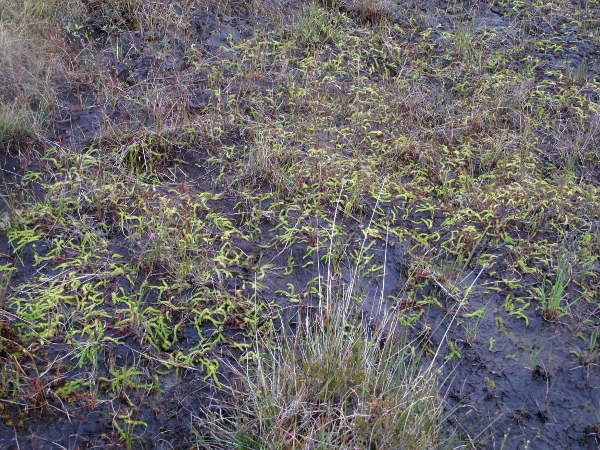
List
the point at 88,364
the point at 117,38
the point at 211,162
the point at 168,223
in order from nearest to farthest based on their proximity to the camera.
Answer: the point at 88,364 → the point at 168,223 → the point at 211,162 → the point at 117,38

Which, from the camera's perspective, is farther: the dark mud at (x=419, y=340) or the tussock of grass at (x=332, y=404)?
the dark mud at (x=419, y=340)

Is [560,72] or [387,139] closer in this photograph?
[387,139]

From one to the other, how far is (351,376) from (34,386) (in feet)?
5.14

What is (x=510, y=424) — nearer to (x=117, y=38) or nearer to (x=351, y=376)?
(x=351, y=376)

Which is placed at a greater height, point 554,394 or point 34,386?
point 34,386

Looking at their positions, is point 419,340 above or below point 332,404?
below

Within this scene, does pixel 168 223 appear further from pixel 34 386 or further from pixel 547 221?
pixel 547 221

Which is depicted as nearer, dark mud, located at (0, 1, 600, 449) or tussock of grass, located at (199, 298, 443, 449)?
tussock of grass, located at (199, 298, 443, 449)

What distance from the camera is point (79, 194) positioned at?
3748 millimetres

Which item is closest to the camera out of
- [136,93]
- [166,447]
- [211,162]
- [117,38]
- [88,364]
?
[166,447]

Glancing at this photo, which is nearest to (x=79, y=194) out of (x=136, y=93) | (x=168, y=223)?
(x=168, y=223)

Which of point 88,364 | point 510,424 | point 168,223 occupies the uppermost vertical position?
point 168,223

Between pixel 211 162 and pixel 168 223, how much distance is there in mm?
769

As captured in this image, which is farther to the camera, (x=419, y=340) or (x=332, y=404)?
(x=419, y=340)
